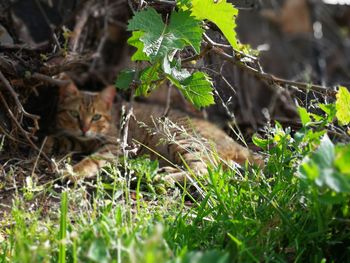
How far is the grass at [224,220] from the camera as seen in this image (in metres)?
1.89

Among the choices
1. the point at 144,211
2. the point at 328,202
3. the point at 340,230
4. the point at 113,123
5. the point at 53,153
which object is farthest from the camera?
the point at 113,123

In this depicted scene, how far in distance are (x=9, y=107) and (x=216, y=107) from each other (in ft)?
5.98

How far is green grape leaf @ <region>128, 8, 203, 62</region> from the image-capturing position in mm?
2365

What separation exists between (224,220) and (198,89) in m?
0.61

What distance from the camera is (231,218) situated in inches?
90.6

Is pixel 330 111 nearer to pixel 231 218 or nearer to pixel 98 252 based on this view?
pixel 231 218

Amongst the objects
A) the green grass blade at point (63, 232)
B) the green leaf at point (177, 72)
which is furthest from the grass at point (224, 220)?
the green leaf at point (177, 72)

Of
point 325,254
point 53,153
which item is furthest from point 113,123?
point 325,254

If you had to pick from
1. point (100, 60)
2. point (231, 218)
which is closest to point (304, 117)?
point (231, 218)

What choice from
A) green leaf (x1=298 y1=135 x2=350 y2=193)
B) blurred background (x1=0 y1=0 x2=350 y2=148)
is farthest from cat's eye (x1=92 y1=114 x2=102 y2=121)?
green leaf (x1=298 y1=135 x2=350 y2=193)

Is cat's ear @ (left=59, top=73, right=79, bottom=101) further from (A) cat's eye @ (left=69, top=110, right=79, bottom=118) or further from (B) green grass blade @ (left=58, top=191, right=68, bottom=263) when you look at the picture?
(B) green grass blade @ (left=58, top=191, right=68, bottom=263)

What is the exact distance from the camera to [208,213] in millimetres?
→ 2373

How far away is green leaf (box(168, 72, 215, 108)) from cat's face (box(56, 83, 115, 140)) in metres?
1.71

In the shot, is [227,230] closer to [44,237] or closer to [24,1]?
[44,237]
